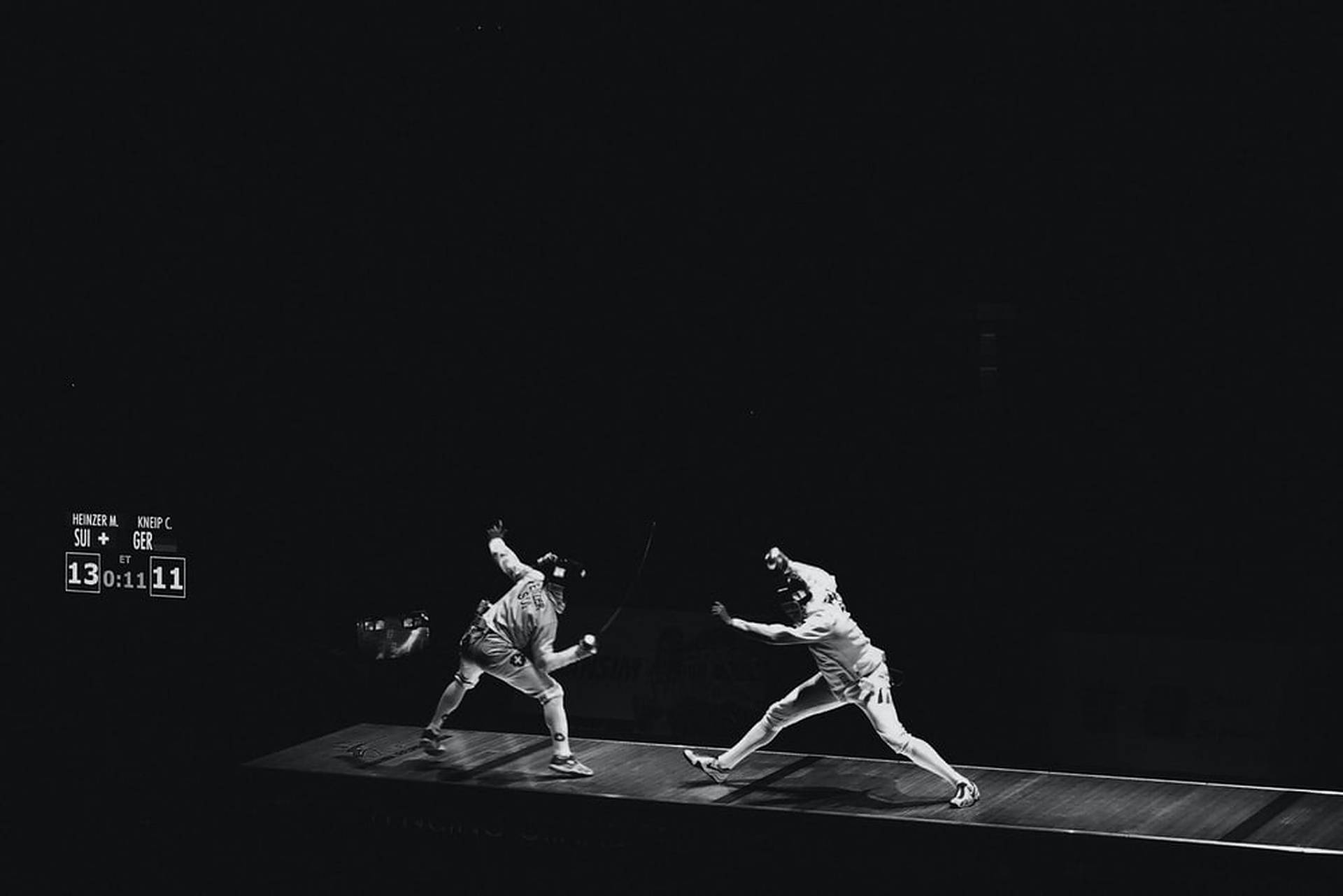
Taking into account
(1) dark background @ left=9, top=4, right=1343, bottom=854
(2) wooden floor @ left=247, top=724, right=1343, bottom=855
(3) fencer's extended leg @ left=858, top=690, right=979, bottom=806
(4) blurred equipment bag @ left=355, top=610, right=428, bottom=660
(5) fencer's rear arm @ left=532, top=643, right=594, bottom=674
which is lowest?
(2) wooden floor @ left=247, top=724, right=1343, bottom=855

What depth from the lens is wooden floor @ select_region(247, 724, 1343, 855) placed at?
26.1 ft

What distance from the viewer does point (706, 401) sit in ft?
33.4

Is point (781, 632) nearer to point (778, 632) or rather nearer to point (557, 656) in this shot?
point (778, 632)

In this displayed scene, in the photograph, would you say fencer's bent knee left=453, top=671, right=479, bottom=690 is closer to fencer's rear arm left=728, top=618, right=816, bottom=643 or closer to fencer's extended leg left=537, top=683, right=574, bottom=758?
fencer's extended leg left=537, top=683, right=574, bottom=758

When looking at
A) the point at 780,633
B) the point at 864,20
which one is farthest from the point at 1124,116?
the point at 780,633

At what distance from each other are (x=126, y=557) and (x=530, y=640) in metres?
3.02

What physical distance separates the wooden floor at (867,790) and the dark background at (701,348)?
1.08ft

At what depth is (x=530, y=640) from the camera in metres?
9.24

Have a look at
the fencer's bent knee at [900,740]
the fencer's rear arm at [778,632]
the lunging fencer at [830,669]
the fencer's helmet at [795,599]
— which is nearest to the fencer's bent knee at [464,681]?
the lunging fencer at [830,669]

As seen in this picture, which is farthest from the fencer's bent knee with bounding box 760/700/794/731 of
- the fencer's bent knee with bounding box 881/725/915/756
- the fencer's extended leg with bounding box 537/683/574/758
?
the fencer's extended leg with bounding box 537/683/574/758

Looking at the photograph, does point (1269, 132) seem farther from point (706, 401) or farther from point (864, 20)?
point (706, 401)

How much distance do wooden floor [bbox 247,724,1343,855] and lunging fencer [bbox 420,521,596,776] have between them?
0.34 metres

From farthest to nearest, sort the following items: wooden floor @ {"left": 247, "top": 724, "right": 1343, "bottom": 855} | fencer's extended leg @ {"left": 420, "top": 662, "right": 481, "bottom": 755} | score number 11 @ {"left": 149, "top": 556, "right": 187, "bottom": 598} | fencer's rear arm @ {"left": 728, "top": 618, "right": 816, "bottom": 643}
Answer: score number 11 @ {"left": 149, "top": 556, "right": 187, "bottom": 598}, fencer's extended leg @ {"left": 420, "top": 662, "right": 481, "bottom": 755}, fencer's rear arm @ {"left": 728, "top": 618, "right": 816, "bottom": 643}, wooden floor @ {"left": 247, "top": 724, "right": 1343, "bottom": 855}

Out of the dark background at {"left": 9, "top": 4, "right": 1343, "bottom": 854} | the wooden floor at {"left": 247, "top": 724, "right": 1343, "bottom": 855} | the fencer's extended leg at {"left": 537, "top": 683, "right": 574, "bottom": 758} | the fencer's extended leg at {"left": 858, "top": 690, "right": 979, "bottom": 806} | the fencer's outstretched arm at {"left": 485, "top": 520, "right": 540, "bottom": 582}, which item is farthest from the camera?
the fencer's outstretched arm at {"left": 485, "top": 520, "right": 540, "bottom": 582}
